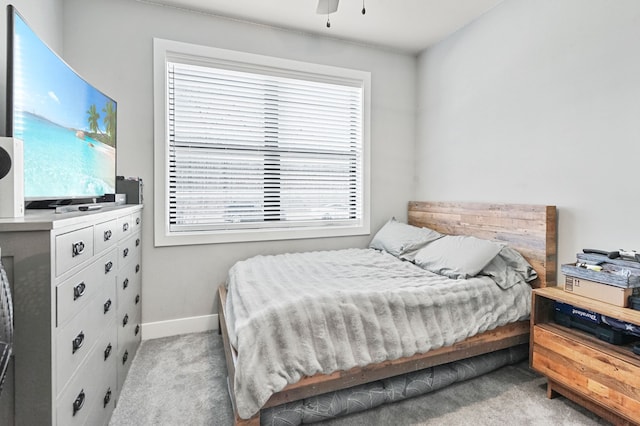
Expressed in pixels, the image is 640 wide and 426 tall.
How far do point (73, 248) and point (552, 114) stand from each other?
295 centimetres

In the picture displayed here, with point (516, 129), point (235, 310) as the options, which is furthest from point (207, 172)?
point (516, 129)

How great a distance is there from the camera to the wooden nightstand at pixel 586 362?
4.82 feet

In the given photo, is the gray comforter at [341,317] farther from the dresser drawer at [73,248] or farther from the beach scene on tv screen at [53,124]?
the beach scene on tv screen at [53,124]

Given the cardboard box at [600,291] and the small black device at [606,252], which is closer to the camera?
the cardboard box at [600,291]

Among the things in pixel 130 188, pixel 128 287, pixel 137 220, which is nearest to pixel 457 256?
pixel 128 287

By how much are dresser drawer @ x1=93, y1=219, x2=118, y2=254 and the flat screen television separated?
9.2 inches

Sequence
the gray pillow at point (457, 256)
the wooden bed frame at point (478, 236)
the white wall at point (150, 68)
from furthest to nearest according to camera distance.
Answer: the white wall at point (150, 68), the gray pillow at point (457, 256), the wooden bed frame at point (478, 236)

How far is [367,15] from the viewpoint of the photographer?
9.17 ft

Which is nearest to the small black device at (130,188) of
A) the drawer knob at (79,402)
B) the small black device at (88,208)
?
the small black device at (88,208)

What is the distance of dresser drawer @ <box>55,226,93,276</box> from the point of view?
3.39ft

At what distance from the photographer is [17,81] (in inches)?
49.3

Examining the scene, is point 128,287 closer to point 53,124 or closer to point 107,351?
point 107,351

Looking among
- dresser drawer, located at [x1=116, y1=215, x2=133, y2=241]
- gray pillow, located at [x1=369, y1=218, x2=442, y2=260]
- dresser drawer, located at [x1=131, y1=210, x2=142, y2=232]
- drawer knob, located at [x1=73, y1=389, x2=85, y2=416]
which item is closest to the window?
dresser drawer, located at [x1=131, y1=210, x2=142, y2=232]

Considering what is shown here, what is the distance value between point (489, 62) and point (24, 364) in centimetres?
347
